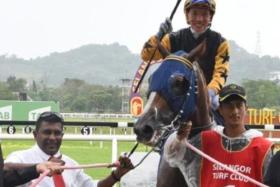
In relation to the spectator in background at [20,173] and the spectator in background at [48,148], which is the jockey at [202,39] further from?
the spectator in background at [20,173]

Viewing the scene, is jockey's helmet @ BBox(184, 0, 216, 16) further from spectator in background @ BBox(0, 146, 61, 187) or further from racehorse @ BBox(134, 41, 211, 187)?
spectator in background @ BBox(0, 146, 61, 187)

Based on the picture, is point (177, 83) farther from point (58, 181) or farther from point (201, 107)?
point (58, 181)

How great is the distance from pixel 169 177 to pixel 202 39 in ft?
3.63

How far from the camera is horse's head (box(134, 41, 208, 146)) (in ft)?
11.5

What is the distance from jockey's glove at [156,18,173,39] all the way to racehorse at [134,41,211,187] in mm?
602

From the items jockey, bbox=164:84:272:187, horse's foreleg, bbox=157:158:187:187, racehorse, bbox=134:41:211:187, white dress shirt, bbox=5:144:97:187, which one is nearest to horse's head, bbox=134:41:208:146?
racehorse, bbox=134:41:211:187

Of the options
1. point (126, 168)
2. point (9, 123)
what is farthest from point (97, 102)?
point (126, 168)

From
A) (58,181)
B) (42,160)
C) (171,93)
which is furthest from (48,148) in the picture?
(171,93)

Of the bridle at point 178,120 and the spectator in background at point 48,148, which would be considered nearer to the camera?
the bridle at point 178,120

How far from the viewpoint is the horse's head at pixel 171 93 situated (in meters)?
3.51

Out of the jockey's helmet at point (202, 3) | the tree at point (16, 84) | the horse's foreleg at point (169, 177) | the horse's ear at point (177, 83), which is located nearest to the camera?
the horse's ear at point (177, 83)

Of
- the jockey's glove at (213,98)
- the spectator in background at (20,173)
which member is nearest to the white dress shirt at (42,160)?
the spectator in background at (20,173)

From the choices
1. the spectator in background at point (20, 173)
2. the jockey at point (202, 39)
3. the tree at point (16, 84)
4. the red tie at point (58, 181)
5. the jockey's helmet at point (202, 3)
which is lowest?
the red tie at point (58, 181)

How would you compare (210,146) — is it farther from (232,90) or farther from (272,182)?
(272,182)
